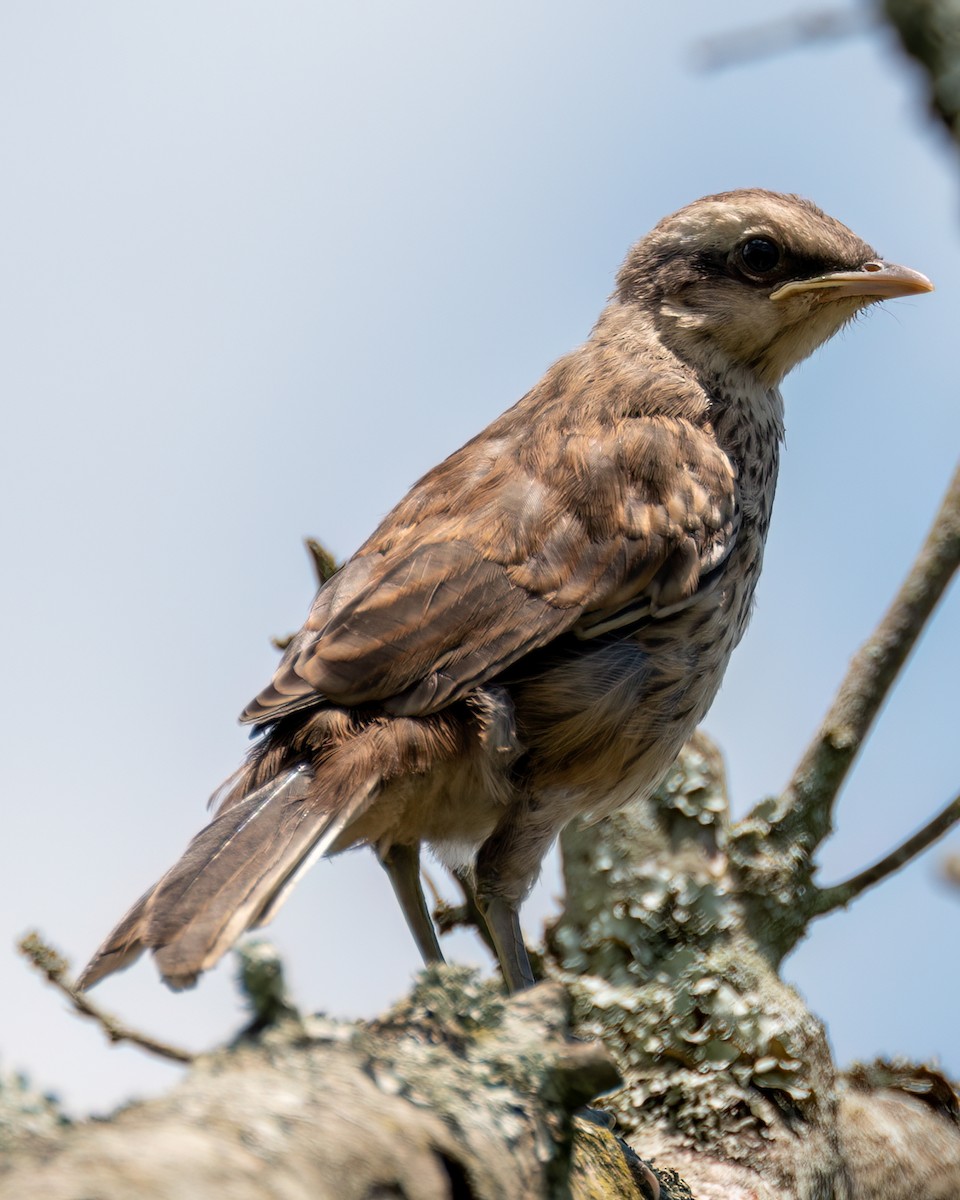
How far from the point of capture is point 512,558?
11.9 ft

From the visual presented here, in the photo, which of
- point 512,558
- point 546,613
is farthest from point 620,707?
point 512,558

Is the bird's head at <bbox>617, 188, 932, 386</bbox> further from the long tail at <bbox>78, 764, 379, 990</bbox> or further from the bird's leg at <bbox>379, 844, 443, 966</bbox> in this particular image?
the long tail at <bbox>78, 764, 379, 990</bbox>

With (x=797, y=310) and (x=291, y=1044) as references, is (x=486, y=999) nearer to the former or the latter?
(x=291, y=1044)

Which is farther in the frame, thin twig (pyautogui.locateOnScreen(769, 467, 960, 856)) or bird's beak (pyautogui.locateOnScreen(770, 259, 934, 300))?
bird's beak (pyautogui.locateOnScreen(770, 259, 934, 300))

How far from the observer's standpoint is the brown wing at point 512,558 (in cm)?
336

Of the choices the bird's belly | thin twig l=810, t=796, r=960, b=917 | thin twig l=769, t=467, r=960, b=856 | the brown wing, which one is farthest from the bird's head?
thin twig l=810, t=796, r=960, b=917

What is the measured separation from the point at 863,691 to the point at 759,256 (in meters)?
1.47

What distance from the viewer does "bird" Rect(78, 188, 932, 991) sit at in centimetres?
320

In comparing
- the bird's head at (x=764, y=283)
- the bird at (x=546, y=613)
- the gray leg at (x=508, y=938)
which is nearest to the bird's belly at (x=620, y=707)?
the bird at (x=546, y=613)

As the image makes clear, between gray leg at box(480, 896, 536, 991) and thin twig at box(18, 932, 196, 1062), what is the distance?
3.45 feet

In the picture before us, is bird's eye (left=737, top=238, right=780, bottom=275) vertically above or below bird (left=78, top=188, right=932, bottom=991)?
above

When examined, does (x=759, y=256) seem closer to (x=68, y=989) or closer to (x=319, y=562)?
(x=319, y=562)

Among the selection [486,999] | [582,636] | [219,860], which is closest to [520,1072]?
[486,999]

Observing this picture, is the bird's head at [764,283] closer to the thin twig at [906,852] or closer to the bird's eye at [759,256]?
the bird's eye at [759,256]
